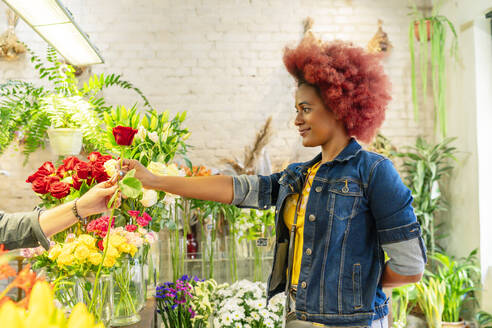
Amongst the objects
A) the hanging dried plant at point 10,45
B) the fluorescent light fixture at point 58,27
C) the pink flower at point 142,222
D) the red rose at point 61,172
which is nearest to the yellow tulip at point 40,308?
the pink flower at point 142,222

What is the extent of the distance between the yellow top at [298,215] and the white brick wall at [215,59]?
3.09m

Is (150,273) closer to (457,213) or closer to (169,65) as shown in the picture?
(169,65)

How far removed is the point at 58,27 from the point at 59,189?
140 centimetres

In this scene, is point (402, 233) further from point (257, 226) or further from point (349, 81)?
point (257, 226)

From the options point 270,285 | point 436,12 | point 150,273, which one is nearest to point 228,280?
point 150,273

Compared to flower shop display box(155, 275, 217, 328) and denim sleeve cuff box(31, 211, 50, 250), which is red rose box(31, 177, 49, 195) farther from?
flower shop display box(155, 275, 217, 328)

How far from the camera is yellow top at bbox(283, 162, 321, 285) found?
1391mm

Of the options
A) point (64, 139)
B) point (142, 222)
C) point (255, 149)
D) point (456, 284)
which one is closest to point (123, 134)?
point (142, 222)

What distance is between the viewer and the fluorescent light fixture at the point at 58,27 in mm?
2190

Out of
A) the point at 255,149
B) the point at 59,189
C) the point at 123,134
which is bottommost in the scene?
the point at 59,189

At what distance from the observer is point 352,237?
127 cm

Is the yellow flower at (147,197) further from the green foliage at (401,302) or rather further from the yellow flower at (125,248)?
the green foliage at (401,302)

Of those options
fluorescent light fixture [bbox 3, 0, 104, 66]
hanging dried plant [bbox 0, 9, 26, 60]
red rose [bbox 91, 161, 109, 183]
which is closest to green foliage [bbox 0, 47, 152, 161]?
fluorescent light fixture [bbox 3, 0, 104, 66]

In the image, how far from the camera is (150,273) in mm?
2012
